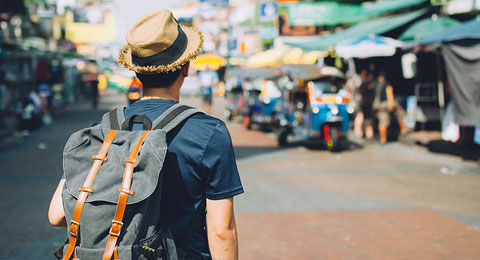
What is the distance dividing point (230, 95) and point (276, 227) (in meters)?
16.2

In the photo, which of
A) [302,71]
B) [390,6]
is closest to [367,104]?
[302,71]

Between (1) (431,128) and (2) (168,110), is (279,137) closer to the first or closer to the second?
(1) (431,128)

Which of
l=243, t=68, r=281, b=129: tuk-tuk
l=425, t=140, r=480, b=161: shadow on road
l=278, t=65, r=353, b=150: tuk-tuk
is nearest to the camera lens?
l=425, t=140, r=480, b=161: shadow on road

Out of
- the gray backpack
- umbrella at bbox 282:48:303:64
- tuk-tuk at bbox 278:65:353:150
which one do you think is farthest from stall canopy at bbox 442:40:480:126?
the gray backpack

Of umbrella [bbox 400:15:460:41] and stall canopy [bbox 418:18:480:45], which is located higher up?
umbrella [bbox 400:15:460:41]

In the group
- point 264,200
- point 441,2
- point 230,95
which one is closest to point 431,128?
point 441,2

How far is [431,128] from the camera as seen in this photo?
54.0 feet

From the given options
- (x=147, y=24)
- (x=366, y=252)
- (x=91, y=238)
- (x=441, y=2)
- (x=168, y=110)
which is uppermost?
(x=441, y=2)

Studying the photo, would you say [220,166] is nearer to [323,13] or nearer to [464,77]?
[464,77]

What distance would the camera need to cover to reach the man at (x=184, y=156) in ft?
6.89

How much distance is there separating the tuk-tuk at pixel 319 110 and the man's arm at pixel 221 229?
11113 mm

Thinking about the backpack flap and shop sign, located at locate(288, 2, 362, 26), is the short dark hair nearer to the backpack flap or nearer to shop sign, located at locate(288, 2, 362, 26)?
the backpack flap

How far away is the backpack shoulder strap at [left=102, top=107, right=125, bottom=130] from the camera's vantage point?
7.06ft

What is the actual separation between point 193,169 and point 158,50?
1.65 feet
